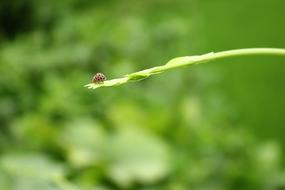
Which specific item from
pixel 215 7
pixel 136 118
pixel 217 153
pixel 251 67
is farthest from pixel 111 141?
pixel 215 7

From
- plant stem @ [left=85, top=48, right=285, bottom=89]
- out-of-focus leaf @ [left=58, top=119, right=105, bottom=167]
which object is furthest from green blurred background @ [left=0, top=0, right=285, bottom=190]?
plant stem @ [left=85, top=48, right=285, bottom=89]

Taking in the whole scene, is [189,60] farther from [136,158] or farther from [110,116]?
[110,116]

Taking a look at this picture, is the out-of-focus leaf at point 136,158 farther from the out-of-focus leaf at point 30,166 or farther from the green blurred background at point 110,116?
the out-of-focus leaf at point 30,166

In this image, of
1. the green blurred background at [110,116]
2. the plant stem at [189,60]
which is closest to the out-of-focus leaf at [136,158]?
the green blurred background at [110,116]

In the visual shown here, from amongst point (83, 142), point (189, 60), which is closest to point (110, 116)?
point (83, 142)

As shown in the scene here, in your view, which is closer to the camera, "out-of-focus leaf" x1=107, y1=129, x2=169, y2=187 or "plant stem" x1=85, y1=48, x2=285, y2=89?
"plant stem" x1=85, y1=48, x2=285, y2=89

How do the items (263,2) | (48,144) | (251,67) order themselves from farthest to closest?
(263,2)
(251,67)
(48,144)

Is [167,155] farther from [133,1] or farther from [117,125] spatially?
[133,1]

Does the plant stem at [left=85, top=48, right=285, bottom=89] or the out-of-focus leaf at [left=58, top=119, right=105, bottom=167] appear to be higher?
the out-of-focus leaf at [left=58, top=119, right=105, bottom=167]

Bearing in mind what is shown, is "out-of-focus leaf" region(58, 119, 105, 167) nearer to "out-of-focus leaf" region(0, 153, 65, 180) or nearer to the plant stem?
"out-of-focus leaf" region(0, 153, 65, 180)
